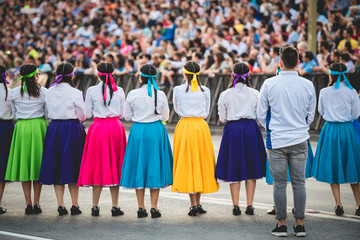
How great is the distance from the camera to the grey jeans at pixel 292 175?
6617 millimetres

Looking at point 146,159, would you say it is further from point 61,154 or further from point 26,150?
point 26,150

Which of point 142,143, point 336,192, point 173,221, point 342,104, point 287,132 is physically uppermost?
point 342,104

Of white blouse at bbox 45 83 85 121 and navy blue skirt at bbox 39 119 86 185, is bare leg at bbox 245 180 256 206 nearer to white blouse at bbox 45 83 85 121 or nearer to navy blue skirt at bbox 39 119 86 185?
navy blue skirt at bbox 39 119 86 185

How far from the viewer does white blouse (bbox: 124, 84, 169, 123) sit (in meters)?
7.93

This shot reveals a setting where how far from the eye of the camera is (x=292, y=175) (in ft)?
21.9

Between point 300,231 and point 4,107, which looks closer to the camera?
point 300,231

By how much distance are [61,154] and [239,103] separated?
247cm

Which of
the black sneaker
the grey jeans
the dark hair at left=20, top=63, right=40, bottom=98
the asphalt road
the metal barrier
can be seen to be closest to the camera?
the grey jeans

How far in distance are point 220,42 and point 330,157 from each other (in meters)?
10.9

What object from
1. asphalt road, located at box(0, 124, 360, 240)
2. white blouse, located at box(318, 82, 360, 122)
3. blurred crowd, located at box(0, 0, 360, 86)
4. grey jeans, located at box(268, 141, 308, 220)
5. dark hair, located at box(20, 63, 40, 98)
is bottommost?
asphalt road, located at box(0, 124, 360, 240)

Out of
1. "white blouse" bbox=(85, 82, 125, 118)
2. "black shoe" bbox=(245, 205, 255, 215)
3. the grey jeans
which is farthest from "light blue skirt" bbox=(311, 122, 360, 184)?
"white blouse" bbox=(85, 82, 125, 118)

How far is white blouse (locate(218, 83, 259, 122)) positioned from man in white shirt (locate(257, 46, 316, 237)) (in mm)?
1325

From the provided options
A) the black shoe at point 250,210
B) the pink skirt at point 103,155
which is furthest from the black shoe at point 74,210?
the black shoe at point 250,210

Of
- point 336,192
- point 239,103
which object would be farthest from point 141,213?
point 336,192
